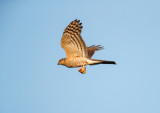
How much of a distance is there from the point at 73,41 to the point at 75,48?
22 centimetres

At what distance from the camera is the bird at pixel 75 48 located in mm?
7484

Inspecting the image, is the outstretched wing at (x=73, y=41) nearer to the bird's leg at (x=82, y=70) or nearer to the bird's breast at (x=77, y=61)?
the bird's breast at (x=77, y=61)

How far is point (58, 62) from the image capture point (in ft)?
26.4

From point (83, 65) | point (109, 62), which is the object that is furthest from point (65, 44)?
point (109, 62)

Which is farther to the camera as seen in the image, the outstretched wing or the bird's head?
the bird's head

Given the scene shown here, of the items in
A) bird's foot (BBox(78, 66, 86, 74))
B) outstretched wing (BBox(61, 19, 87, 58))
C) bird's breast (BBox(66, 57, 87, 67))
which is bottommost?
bird's foot (BBox(78, 66, 86, 74))

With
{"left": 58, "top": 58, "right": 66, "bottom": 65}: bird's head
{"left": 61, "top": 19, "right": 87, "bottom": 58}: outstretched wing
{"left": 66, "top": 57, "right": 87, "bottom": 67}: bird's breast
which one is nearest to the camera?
{"left": 61, "top": 19, "right": 87, "bottom": 58}: outstretched wing

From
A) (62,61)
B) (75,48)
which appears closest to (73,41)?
(75,48)

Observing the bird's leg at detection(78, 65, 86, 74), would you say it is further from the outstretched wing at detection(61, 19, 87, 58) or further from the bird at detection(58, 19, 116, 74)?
the outstretched wing at detection(61, 19, 87, 58)

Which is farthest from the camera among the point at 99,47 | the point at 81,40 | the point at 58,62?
the point at 99,47

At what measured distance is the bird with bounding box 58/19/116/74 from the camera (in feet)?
24.6

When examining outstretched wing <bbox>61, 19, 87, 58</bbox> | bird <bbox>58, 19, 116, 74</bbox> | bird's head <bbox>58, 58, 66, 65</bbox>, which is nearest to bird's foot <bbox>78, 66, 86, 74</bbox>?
bird <bbox>58, 19, 116, 74</bbox>

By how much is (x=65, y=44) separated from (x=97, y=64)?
1.14 m

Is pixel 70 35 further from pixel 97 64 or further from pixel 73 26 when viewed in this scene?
pixel 97 64
